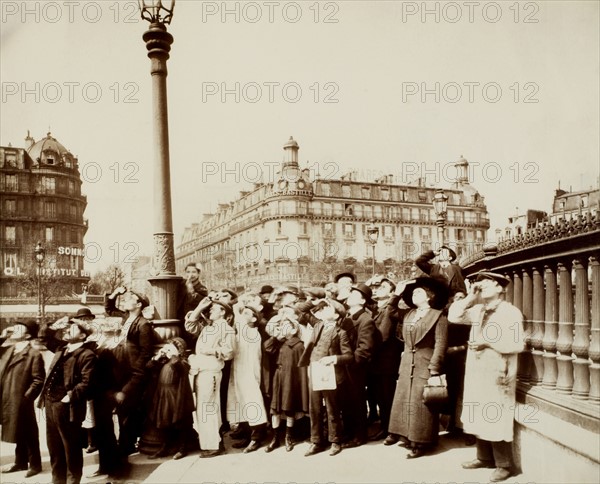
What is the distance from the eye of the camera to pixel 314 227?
35656mm

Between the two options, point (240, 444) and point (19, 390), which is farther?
point (240, 444)

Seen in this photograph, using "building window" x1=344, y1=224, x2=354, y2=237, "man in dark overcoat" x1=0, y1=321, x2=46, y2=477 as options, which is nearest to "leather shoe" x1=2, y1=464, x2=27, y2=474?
"man in dark overcoat" x1=0, y1=321, x2=46, y2=477

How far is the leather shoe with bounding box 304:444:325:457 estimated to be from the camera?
206 inches

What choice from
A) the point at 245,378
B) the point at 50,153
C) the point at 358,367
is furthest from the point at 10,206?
the point at 358,367

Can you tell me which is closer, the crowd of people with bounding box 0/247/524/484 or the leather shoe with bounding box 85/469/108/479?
the crowd of people with bounding box 0/247/524/484

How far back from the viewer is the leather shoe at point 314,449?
5.22m

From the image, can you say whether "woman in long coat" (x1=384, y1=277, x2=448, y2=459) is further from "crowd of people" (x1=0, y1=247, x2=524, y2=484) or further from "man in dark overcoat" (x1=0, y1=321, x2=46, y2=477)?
"man in dark overcoat" (x1=0, y1=321, x2=46, y2=477)

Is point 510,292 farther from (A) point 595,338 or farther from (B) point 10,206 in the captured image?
(B) point 10,206

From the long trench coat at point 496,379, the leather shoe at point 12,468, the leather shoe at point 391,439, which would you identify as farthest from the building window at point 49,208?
the long trench coat at point 496,379

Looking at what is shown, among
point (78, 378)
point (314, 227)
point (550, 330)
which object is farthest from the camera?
point (314, 227)

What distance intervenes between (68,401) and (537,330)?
4.40 meters

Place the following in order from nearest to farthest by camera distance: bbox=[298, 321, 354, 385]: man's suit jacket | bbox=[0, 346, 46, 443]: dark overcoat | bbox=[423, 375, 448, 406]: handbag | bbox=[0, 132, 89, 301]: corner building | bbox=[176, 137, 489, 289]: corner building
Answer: bbox=[423, 375, 448, 406]: handbag → bbox=[0, 346, 46, 443]: dark overcoat → bbox=[298, 321, 354, 385]: man's suit jacket → bbox=[0, 132, 89, 301]: corner building → bbox=[176, 137, 489, 289]: corner building

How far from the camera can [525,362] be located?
4.50 meters

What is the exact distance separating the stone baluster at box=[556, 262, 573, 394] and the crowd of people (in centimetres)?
36
